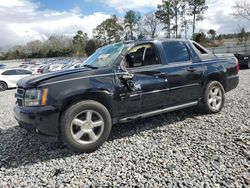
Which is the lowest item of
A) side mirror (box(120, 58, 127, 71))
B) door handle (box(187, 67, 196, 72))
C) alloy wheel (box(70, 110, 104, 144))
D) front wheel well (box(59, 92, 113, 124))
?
alloy wheel (box(70, 110, 104, 144))

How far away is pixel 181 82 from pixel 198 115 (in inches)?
43.5

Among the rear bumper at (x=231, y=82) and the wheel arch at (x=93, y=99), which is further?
the rear bumper at (x=231, y=82)

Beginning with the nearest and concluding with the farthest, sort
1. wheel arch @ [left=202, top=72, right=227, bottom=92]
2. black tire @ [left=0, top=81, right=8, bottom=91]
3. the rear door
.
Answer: the rear door → wheel arch @ [left=202, top=72, right=227, bottom=92] → black tire @ [left=0, top=81, right=8, bottom=91]

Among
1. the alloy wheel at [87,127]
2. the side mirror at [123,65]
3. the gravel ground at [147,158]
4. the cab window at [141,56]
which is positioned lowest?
the gravel ground at [147,158]

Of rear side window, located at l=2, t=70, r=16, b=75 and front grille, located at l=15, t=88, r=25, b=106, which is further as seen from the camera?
rear side window, located at l=2, t=70, r=16, b=75

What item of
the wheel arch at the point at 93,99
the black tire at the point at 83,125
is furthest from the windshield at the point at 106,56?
the black tire at the point at 83,125

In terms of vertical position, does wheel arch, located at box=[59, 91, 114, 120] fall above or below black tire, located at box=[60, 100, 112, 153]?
above

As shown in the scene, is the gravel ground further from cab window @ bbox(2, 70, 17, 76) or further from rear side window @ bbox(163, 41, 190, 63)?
cab window @ bbox(2, 70, 17, 76)

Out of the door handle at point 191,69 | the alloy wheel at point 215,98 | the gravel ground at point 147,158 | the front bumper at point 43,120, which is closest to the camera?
the gravel ground at point 147,158

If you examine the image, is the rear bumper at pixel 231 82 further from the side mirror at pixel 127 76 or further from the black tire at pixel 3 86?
the black tire at pixel 3 86

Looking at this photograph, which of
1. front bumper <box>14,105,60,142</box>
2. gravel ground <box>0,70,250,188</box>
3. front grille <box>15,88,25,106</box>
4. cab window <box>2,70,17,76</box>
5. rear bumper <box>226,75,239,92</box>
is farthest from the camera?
cab window <box>2,70,17,76</box>

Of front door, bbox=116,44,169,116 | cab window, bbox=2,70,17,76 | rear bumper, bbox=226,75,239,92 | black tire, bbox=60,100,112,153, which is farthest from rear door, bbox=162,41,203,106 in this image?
cab window, bbox=2,70,17,76

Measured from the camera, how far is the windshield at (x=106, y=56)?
4660 millimetres

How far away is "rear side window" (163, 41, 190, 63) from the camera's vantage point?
5.16 metres
